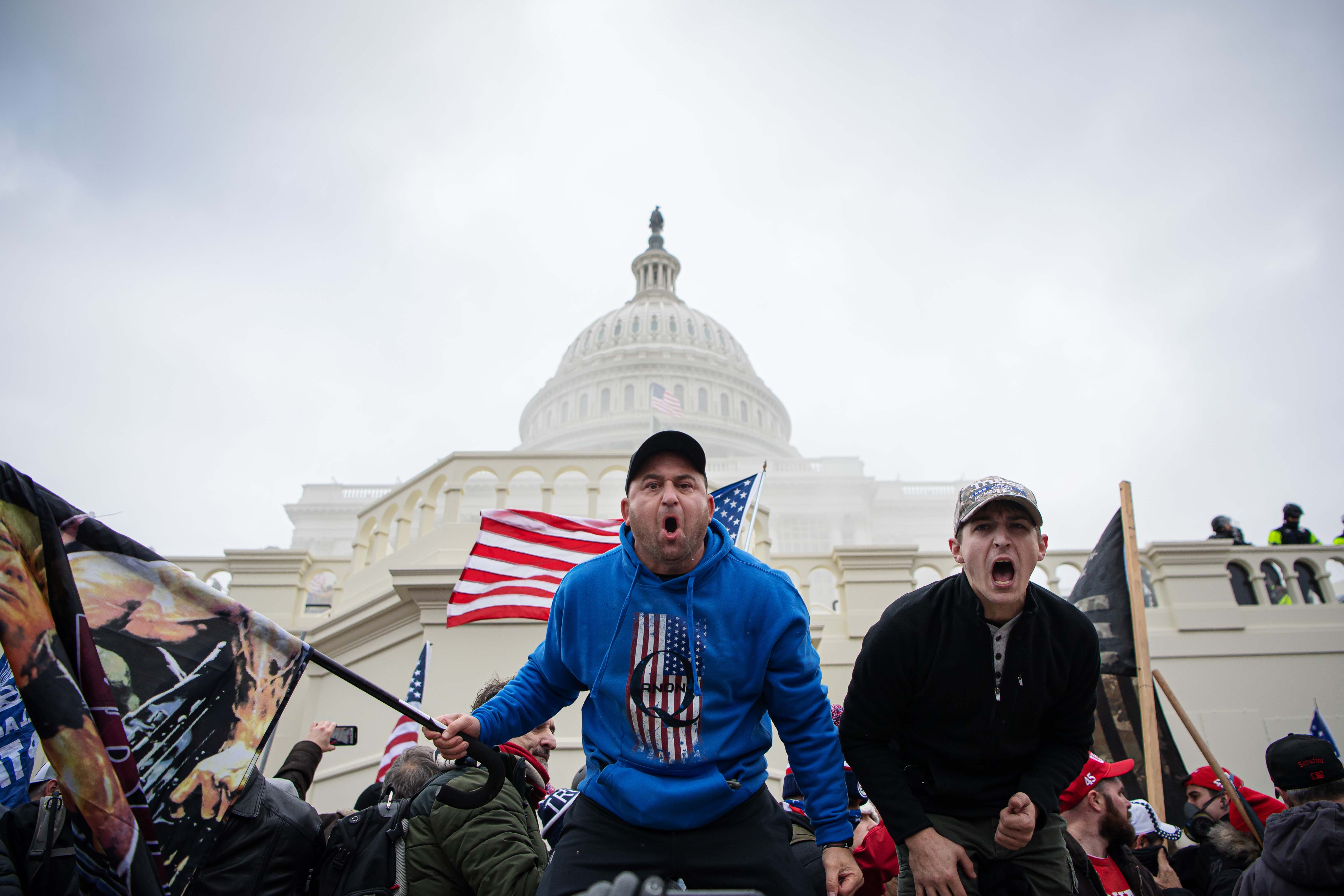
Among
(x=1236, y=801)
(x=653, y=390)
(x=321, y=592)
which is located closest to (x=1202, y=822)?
(x=1236, y=801)

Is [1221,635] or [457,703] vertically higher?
[1221,635]

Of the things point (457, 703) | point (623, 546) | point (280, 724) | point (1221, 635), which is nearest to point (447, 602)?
point (457, 703)

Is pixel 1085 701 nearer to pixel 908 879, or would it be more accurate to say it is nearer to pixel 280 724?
pixel 908 879

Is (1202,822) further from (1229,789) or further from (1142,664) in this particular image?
(1142,664)

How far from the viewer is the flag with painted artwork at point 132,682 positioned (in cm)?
202

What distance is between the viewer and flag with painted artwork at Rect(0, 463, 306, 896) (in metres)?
2.02

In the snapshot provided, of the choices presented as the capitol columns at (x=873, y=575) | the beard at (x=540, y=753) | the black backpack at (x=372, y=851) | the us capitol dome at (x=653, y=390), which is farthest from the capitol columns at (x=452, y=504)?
the us capitol dome at (x=653, y=390)

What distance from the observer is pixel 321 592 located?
1379 cm

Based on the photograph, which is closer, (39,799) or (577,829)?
(577,829)

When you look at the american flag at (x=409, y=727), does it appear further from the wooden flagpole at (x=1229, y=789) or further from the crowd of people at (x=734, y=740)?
the wooden flagpole at (x=1229, y=789)

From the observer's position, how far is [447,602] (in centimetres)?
771

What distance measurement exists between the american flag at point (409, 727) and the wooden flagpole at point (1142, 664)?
5.30m

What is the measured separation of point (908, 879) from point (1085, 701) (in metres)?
0.83

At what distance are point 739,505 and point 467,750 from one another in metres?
4.53
